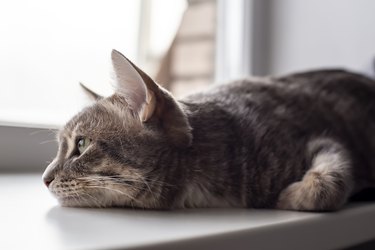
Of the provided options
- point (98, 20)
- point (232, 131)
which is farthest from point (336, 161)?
point (98, 20)

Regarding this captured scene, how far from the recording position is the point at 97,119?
0.93 metres

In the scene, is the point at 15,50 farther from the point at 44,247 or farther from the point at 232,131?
the point at 44,247

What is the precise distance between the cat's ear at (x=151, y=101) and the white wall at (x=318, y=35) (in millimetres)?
883

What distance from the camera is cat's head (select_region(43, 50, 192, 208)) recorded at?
85 cm

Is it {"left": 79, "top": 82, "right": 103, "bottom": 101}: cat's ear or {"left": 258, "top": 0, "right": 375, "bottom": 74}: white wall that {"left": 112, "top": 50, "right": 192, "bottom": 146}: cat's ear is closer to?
{"left": 79, "top": 82, "right": 103, "bottom": 101}: cat's ear

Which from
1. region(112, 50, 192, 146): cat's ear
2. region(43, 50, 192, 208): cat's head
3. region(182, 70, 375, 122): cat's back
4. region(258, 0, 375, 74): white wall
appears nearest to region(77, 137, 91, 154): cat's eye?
region(43, 50, 192, 208): cat's head

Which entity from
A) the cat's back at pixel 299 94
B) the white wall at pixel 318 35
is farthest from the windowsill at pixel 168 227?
the white wall at pixel 318 35

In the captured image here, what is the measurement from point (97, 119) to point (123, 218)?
0.81ft

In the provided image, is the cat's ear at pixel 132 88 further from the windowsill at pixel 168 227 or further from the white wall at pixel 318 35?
the white wall at pixel 318 35

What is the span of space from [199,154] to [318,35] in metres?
1.04

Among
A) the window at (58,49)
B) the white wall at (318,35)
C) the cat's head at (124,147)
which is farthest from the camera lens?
the white wall at (318,35)

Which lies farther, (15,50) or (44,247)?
(15,50)

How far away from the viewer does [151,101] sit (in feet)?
2.85

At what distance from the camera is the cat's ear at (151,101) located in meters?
0.86
